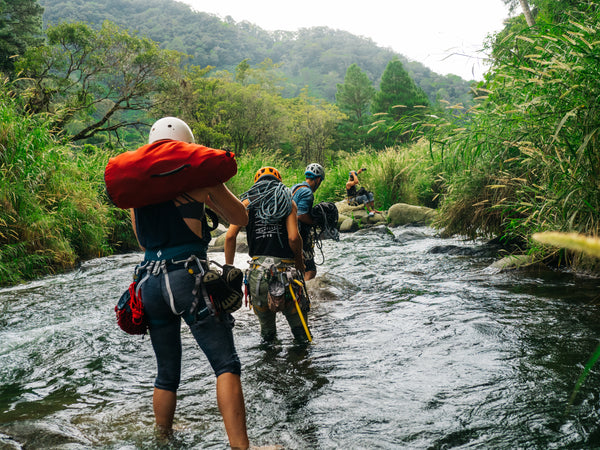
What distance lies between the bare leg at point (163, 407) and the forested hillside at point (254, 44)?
6846cm

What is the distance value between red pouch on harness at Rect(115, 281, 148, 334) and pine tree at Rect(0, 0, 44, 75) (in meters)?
18.6

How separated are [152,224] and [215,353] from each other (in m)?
0.82

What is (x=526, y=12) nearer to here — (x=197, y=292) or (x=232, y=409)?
(x=197, y=292)

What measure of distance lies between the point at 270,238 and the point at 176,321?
1.95 meters

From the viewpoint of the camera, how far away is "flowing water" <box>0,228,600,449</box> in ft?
9.94

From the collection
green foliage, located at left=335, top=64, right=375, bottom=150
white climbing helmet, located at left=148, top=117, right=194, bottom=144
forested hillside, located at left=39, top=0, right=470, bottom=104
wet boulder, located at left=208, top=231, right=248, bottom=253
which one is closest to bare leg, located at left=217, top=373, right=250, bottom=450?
white climbing helmet, located at left=148, top=117, right=194, bottom=144

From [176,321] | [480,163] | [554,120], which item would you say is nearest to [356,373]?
[176,321]

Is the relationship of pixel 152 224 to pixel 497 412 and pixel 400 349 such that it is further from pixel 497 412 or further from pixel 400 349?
pixel 400 349

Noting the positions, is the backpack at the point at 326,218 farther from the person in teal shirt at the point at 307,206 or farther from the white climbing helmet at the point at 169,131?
the white climbing helmet at the point at 169,131

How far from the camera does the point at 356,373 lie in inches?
163

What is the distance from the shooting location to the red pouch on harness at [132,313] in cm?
271

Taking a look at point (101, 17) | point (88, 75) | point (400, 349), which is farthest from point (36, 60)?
point (101, 17)

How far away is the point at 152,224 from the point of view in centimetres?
272

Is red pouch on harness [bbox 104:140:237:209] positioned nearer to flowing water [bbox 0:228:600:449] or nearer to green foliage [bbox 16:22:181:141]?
flowing water [bbox 0:228:600:449]
